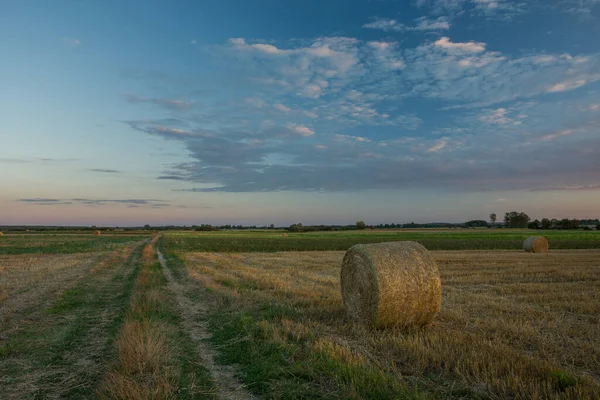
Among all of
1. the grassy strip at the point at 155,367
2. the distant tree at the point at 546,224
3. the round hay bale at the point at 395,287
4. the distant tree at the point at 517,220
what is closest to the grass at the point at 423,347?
the round hay bale at the point at 395,287

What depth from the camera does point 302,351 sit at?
7281mm

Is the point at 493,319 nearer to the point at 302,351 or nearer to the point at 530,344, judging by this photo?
the point at 530,344

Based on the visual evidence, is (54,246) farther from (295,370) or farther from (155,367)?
(295,370)

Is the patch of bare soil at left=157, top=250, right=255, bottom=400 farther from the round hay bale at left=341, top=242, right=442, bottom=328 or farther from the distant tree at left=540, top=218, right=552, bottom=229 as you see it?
the distant tree at left=540, top=218, right=552, bottom=229

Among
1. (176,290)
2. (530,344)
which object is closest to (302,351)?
(530,344)

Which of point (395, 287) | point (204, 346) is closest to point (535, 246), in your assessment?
point (395, 287)

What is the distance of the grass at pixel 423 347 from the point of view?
5617 mm

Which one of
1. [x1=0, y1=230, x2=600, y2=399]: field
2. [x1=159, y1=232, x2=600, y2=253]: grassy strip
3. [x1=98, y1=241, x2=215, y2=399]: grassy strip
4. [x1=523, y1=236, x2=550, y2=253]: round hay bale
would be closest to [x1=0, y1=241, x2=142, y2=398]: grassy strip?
[x1=0, y1=230, x2=600, y2=399]: field

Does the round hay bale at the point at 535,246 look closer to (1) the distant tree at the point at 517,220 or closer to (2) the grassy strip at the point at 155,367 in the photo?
(2) the grassy strip at the point at 155,367

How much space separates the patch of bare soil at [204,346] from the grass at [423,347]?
8.3 inches

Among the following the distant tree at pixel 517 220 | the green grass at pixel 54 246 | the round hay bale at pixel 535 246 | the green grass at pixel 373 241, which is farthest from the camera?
the distant tree at pixel 517 220

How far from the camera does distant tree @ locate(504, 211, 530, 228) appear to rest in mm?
152000

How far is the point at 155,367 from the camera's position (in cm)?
637

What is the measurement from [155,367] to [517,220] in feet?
556
